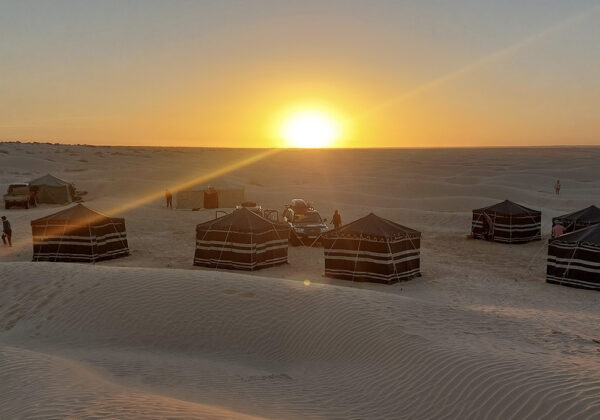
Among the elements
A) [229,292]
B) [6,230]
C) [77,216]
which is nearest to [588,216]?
[229,292]

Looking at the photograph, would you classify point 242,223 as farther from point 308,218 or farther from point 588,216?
point 588,216

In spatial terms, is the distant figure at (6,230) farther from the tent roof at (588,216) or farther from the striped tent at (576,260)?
the tent roof at (588,216)

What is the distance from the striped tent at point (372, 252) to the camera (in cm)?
1919

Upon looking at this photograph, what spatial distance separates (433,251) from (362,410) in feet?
59.9

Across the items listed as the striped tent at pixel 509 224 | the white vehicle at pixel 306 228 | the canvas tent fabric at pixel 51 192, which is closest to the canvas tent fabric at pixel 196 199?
the canvas tent fabric at pixel 51 192

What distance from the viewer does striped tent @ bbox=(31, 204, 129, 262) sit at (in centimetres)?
2208

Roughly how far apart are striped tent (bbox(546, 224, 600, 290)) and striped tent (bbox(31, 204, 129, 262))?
59.1ft

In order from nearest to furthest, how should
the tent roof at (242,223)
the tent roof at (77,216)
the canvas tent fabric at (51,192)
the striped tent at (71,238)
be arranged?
the tent roof at (242,223), the striped tent at (71,238), the tent roof at (77,216), the canvas tent fabric at (51,192)

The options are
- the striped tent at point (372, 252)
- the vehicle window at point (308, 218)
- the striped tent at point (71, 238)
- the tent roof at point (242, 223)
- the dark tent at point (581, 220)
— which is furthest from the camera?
the vehicle window at point (308, 218)

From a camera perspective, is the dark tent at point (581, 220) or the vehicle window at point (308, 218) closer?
the dark tent at point (581, 220)

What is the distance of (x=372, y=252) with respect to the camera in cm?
1930

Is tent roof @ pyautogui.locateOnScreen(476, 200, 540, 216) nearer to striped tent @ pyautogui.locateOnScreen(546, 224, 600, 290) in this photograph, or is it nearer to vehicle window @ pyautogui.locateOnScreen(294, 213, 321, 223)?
striped tent @ pyautogui.locateOnScreen(546, 224, 600, 290)

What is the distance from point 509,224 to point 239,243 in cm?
1596

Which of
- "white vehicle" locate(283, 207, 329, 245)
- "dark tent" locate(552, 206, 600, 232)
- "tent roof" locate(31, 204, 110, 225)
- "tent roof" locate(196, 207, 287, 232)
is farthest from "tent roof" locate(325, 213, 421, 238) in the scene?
"dark tent" locate(552, 206, 600, 232)
